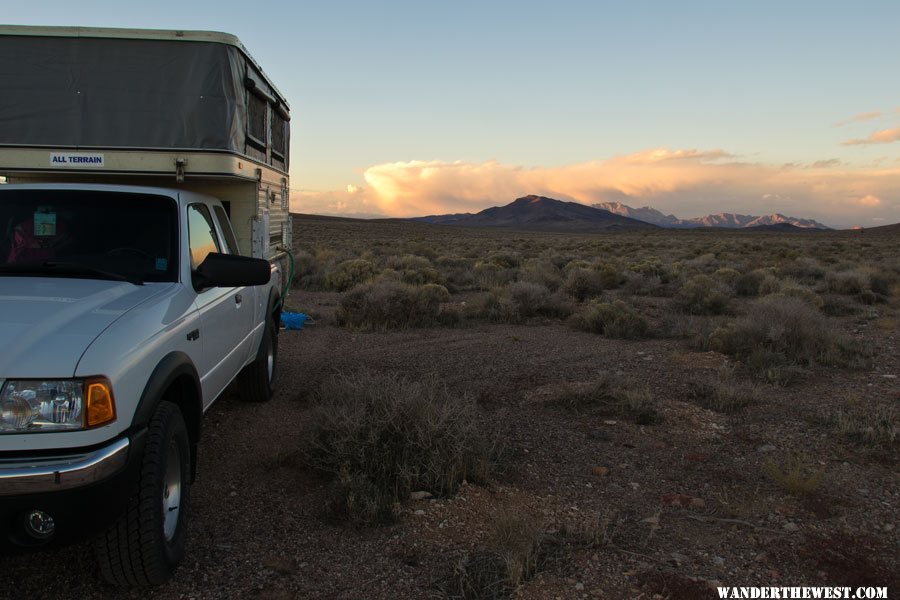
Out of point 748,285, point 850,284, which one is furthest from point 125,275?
point 850,284

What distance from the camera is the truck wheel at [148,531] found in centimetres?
279

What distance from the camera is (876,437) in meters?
5.17

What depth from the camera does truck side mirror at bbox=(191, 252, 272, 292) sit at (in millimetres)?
3639

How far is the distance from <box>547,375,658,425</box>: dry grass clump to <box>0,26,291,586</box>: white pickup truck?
2875mm

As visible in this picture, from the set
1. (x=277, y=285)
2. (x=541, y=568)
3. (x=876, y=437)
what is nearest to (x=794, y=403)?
(x=876, y=437)

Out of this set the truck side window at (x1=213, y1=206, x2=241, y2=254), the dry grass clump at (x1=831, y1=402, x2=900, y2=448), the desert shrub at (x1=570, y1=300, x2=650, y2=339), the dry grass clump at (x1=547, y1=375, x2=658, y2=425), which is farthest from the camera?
the desert shrub at (x1=570, y1=300, x2=650, y2=339)

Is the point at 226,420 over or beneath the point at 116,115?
beneath

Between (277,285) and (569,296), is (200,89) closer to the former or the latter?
(277,285)

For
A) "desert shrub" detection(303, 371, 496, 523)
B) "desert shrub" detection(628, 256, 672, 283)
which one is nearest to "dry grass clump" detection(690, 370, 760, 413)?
"desert shrub" detection(303, 371, 496, 523)

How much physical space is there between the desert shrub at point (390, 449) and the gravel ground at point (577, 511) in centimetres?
14

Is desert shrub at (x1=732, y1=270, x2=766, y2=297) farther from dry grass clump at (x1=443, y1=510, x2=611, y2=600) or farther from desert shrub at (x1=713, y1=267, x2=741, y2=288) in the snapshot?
dry grass clump at (x1=443, y1=510, x2=611, y2=600)

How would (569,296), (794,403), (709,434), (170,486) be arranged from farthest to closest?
1. (569,296)
2. (794,403)
3. (709,434)
4. (170,486)

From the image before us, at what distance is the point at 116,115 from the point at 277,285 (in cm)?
214

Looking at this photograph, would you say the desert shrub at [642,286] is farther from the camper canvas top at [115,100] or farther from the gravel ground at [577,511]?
the camper canvas top at [115,100]
